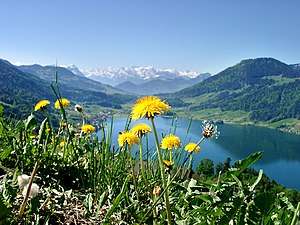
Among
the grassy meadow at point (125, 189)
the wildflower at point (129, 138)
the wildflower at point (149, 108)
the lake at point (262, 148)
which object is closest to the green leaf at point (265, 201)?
the grassy meadow at point (125, 189)

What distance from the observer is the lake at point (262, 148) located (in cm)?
10525

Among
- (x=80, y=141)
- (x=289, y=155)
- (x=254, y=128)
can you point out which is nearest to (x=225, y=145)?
(x=289, y=155)

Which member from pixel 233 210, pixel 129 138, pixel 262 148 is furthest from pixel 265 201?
pixel 262 148

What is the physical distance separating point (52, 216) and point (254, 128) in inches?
8002

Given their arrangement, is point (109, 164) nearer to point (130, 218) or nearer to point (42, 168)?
point (42, 168)

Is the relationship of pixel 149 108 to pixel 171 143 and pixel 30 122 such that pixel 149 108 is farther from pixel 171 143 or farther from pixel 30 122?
pixel 30 122

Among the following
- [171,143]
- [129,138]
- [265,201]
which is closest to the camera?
[265,201]

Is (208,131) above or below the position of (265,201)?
above

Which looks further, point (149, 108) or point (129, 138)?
point (129, 138)

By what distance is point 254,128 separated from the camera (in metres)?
195

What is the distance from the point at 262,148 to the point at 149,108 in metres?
148

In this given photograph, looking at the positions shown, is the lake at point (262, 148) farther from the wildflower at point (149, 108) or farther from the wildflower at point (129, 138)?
the wildflower at point (149, 108)

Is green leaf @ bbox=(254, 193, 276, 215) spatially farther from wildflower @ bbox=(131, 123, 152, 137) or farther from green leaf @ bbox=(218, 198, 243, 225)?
wildflower @ bbox=(131, 123, 152, 137)

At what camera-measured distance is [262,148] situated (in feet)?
460
